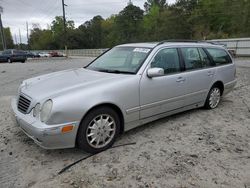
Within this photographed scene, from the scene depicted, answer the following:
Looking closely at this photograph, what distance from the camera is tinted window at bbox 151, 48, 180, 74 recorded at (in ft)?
13.1

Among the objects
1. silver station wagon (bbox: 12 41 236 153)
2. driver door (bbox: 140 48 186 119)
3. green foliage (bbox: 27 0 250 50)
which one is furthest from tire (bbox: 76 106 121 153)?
green foliage (bbox: 27 0 250 50)

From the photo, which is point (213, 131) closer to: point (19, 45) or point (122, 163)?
point (122, 163)

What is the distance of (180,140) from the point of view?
3.70 m

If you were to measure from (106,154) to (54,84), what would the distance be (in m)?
1.26

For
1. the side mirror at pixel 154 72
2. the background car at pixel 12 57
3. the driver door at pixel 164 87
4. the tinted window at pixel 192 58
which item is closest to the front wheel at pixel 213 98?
the tinted window at pixel 192 58

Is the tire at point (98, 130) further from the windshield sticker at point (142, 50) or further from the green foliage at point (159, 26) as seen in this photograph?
the green foliage at point (159, 26)

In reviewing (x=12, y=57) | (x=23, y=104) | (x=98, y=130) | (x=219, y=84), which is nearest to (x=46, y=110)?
(x=23, y=104)

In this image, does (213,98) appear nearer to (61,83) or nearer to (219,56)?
(219,56)

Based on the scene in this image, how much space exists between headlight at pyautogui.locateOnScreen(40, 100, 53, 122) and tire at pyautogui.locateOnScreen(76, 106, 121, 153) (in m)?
0.45

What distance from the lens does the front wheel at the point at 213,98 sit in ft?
16.8

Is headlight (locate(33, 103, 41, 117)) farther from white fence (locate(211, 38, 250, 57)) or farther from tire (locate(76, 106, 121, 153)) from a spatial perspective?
white fence (locate(211, 38, 250, 57))

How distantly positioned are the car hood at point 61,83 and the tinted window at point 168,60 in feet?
2.49

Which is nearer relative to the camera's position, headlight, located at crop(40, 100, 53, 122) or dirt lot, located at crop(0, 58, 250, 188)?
dirt lot, located at crop(0, 58, 250, 188)

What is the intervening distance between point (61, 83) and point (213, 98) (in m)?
3.41
